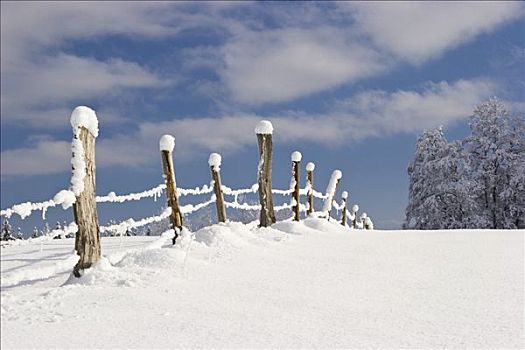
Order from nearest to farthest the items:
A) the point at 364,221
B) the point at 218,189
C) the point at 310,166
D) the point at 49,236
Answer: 1. the point at 49,236
2. the point at 218,189
3. the point at 310,166
4. the point at 364,221

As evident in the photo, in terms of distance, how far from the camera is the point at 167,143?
24.1 ft

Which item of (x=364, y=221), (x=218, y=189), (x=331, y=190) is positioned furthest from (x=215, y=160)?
(x=364, y=221)

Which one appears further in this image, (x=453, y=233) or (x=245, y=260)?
(x=453, y=233)

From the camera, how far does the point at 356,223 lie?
20203mm

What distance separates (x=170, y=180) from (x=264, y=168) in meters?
3.00

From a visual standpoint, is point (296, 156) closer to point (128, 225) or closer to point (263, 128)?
point (263, 128)

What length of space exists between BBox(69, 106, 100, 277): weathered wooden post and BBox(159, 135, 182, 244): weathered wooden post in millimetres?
1831

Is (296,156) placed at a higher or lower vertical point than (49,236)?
higher

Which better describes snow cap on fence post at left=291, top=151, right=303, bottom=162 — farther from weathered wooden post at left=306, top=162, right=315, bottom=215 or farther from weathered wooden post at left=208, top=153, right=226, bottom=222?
weathered wooden post at left=208, top=153, right=226, bottom=222

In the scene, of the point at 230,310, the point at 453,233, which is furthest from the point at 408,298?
the point at 453,233

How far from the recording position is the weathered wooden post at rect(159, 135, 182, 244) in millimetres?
7301

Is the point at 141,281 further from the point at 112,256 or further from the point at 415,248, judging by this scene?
the point at 415,248

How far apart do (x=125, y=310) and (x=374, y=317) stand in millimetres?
2029

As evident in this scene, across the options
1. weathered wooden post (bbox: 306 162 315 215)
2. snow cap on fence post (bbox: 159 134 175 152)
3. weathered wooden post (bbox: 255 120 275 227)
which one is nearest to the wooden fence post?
A: weathered wooden post (bbox: 306 162 315 215)
